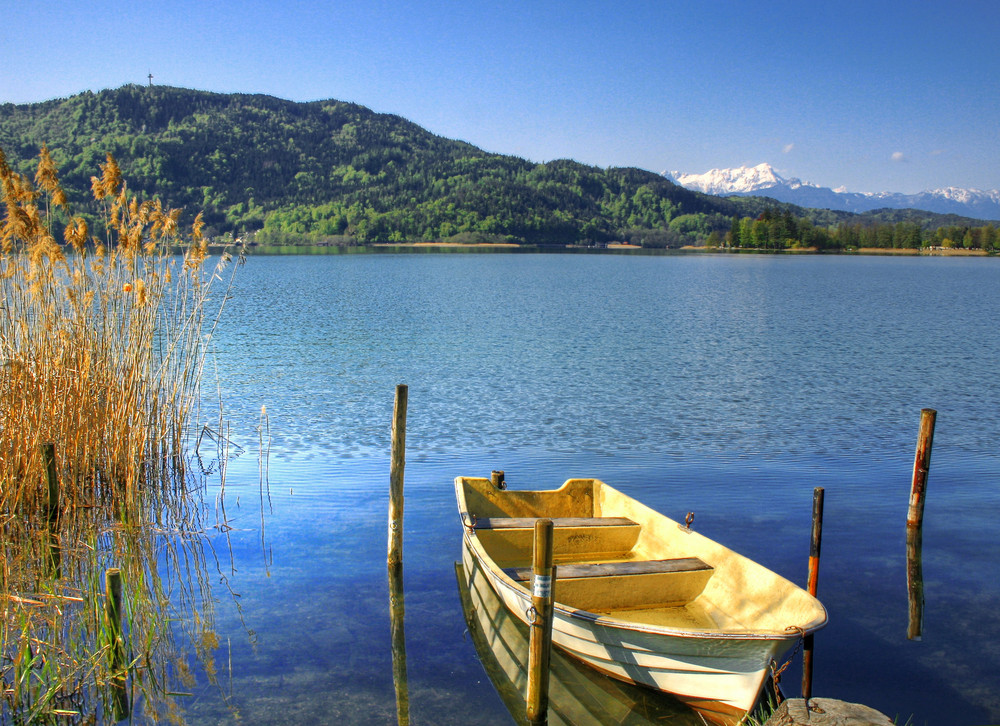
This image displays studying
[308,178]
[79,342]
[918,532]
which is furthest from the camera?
[308,178]

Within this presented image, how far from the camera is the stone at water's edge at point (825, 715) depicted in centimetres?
439

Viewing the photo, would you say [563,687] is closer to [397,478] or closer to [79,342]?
[397,478]

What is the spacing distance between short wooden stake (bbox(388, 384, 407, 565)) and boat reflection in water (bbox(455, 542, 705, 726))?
1.20 metres

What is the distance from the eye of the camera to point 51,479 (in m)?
8.12

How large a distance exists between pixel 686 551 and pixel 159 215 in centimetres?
777

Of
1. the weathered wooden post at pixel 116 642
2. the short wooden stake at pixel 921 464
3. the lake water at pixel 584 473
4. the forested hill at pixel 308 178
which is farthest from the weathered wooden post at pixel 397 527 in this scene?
the forested hill at pixel 308 178

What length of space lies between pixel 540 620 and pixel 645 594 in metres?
1.75

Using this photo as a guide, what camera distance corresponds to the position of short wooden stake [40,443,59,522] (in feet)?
26.1

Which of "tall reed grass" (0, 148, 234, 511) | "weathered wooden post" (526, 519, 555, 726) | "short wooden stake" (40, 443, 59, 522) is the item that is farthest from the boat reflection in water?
"tall reed grass" (0, 148, 234, 511)

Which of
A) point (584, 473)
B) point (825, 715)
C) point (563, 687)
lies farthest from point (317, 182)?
point (825, 715)

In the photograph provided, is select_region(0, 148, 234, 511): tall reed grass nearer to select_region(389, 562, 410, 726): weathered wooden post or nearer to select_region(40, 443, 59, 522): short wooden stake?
select_region(40, 443, 59, 522): short wooden stake

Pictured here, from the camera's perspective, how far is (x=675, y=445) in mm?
13656

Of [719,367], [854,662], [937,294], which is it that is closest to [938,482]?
[854,662]

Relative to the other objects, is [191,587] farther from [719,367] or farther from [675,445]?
[719,367]
